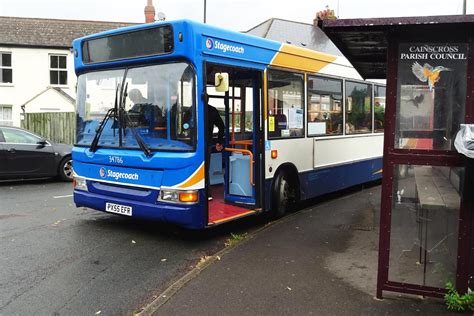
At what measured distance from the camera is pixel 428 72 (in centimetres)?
391

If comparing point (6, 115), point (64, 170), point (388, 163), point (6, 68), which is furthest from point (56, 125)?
point (388, 163)

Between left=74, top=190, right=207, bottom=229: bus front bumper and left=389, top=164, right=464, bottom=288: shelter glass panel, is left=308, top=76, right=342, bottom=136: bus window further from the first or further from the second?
left=389, top=164, right=464, bottom=288: shelter glass panel

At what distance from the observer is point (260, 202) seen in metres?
7.18

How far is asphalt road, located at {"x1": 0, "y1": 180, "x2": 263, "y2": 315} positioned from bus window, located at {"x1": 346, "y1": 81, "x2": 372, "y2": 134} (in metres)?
3.35

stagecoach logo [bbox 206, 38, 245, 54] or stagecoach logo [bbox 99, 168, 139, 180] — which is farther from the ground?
stagecoach logo [bbox 206, 38, 245, 54]

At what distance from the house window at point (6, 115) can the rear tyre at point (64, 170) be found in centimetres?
1390

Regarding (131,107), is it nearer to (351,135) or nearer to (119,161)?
(119,161)

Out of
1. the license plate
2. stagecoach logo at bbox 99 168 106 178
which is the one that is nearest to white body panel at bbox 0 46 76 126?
stagecoach logo at bbox 99 168 106 178

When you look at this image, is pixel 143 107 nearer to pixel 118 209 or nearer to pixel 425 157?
pixel 118 209

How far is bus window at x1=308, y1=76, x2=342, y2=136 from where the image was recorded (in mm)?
8359

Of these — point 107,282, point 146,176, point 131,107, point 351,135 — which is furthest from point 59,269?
point 351,135

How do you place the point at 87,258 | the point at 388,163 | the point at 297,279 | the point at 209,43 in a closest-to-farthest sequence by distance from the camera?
1. the point at 388,163
2. the point at 297,279
3. the point at 87,258
4. the point at 209,43

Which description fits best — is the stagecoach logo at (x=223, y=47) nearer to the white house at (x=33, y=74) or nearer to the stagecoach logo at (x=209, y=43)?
the stagecoach logo at (x=209, y=43)

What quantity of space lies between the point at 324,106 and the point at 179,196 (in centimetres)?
390
